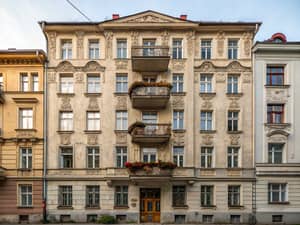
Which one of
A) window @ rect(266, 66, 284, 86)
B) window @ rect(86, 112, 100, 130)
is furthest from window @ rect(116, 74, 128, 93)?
window @ rect(266, 66, 284, 86)

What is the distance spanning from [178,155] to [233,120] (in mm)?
4971

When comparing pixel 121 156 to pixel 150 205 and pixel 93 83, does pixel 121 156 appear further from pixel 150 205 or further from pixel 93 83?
pixel 93 83

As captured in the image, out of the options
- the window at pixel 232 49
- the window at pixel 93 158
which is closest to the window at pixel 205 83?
the window at pixel 232 49

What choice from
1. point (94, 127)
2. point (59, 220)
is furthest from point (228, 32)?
point (59, 220)

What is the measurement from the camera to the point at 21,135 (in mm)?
17594

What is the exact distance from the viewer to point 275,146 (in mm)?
17656

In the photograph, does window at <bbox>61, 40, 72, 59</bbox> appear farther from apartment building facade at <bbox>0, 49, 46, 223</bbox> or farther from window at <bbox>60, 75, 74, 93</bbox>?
window at <bbox>60, 75, 74, 93</bbox>

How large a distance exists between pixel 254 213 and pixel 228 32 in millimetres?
13607

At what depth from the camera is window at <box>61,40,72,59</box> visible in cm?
1828

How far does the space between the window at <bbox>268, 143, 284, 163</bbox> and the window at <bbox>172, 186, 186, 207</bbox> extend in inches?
272

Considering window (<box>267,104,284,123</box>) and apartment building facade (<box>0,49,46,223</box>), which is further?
window (<box>267,104,284,123</box>)

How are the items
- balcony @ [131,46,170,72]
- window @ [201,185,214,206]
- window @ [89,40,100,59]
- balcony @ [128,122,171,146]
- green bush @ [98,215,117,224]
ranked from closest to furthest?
1. green bush @ [98,215,117,224]
2. balcony @ [128,122,171,146]
3. balcony @ [131,46,170,72]
4. window @ [201,185,214,206]
5. window @ [89,40,100,59]

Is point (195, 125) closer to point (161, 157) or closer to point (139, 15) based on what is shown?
point (161, 157)

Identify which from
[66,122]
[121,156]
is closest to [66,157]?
[66,122]
